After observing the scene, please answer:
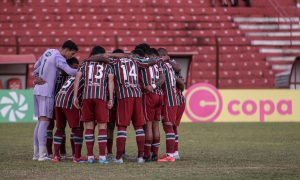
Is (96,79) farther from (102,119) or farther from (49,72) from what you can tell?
(49,72)

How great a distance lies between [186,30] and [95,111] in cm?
2330

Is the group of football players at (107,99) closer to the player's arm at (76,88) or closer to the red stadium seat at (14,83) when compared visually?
the player's arm at (76,88)

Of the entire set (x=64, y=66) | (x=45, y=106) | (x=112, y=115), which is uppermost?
(x=64, y=66)

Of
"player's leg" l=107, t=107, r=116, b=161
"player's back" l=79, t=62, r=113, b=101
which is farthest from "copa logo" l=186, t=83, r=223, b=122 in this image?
"player's back" l=79, t=62, r=113, b=101

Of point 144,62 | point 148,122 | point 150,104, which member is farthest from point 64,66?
point 148,122

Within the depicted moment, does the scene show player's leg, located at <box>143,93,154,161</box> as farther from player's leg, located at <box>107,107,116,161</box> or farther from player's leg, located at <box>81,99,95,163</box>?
player's leg, located at <box>81,99,95,163</box>

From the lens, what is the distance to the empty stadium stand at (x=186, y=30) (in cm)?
3475

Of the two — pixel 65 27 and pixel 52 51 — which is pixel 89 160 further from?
pixel 65 27

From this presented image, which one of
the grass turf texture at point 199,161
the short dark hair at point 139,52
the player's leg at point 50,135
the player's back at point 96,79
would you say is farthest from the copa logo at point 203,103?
the player's back at point 96,79

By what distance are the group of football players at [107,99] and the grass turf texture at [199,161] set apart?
40cm

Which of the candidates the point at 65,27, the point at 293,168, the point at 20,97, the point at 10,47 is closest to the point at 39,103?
the point at 293,168

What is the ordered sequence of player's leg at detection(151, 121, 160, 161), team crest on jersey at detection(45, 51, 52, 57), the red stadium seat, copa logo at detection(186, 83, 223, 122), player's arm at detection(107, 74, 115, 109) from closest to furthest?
player's arm at detection(107, 74, 115, 109) < player's leg at detection(151, 121, 160, 161) < team crest on jersey at detection(45, 51, 52, 57) < copa logo at detection(186, 83, 223, 122) < the red stadium seat

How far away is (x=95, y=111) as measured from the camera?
13.4 meters

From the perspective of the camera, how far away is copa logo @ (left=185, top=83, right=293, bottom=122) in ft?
93.2
